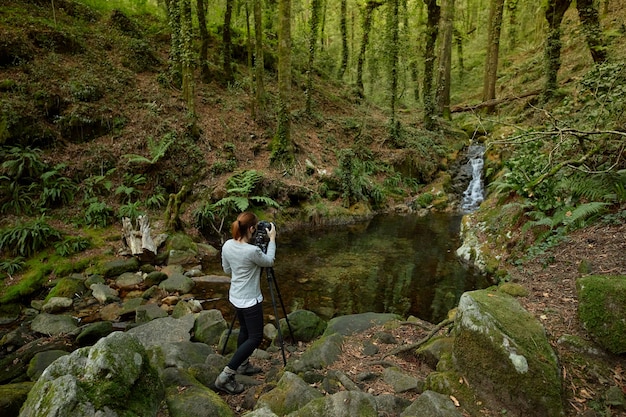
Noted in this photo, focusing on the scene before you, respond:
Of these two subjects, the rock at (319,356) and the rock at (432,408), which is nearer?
the rock at (432,408)

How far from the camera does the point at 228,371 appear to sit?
12.6 ft

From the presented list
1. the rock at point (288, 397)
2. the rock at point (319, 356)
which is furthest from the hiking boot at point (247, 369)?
the rock at point (288, 397)

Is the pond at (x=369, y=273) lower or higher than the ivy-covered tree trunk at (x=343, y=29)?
lower

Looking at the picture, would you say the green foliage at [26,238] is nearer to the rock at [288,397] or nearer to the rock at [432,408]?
the rock at [288,397]

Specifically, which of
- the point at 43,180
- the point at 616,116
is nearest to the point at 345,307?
the point at 616,116

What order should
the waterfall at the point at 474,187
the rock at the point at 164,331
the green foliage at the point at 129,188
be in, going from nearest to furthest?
the rock at the point at 164,331
the green foliage at the point at 129,188
the waterfall at the point at 474,187

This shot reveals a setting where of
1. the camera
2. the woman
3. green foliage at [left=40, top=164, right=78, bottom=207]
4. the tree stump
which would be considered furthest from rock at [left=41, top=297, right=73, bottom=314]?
the camera

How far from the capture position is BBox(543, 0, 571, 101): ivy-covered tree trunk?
12.9 metres

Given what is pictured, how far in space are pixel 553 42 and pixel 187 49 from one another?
43.8 feet

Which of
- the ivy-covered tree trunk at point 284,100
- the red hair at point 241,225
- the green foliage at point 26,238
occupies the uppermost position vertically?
the ivy-covered tree trunk at point 284,100

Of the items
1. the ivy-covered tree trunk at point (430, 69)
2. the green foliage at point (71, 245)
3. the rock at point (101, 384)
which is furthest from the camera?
the ivy-covered tree trunk at point (430, 69)

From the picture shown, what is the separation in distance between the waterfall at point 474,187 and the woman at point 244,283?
1231cm

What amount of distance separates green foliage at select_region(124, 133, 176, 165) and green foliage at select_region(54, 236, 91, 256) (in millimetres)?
3003

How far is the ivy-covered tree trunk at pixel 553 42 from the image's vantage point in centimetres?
1295
